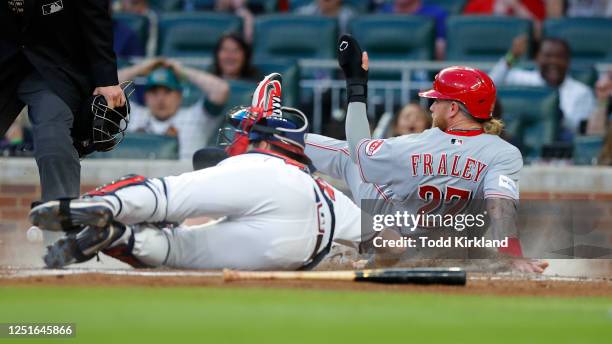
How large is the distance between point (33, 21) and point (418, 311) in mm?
2502

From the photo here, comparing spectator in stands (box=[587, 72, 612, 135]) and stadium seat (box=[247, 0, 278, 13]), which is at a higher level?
stadium seat (box=[247, 0, 278, 13])

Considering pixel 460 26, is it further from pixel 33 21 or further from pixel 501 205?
pixel 33 21

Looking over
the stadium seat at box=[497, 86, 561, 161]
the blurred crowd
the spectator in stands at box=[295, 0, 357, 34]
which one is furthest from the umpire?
the spectator in stands at box=[295, 0, 357, 34]

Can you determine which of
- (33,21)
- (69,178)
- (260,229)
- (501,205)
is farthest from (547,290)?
(33,21)

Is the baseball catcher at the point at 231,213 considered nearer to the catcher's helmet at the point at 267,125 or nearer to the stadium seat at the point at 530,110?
the catcher's helmet at the point at 267,125

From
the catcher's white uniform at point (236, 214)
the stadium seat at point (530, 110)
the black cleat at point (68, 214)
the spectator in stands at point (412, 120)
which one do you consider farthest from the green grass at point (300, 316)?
the stadium seat at point (530, 110)

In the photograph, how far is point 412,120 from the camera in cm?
865

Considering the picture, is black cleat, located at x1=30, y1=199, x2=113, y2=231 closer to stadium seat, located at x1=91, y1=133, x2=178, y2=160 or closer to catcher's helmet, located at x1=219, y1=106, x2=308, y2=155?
catcher's helmet, located at x1=219, y1=106, x2=308, y2=155

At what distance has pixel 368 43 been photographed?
1051 centimetres

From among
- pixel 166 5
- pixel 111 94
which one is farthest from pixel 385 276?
pixel 166 5

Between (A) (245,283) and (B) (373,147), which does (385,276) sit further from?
(B) (373,147)

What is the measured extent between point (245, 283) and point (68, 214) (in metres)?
0.87

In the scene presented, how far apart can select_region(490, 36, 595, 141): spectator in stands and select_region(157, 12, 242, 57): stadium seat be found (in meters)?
2.50

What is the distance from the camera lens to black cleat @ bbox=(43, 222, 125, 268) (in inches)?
218
